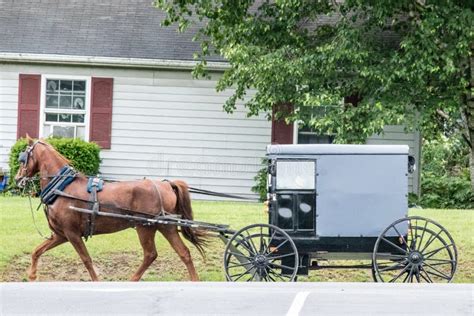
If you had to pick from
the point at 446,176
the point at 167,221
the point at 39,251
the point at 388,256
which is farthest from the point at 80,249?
the point at 446,176

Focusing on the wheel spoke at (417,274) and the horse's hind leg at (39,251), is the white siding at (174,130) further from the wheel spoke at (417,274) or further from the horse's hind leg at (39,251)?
the wheel spoke at (417,274)

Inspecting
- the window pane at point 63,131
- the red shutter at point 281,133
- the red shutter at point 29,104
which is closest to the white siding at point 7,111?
the red shutter at point 29,104

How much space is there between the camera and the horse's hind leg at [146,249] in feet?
39.0

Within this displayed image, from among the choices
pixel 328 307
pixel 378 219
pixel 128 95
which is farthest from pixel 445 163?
pixel 328 307

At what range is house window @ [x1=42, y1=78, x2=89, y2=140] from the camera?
75.3ft

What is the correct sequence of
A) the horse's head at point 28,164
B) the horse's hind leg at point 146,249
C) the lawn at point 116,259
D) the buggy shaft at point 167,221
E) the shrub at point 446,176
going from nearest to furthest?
the buggy shaft at point 167,221 → the horse's hind leg at point 146,249 → the horse's head at point 28,164 → the lawn at point 116,259 → the shrub at point 446,176

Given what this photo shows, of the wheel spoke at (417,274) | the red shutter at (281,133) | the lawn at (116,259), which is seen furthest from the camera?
the red shutter at (281,133)

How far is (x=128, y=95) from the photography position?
2291 centimetres

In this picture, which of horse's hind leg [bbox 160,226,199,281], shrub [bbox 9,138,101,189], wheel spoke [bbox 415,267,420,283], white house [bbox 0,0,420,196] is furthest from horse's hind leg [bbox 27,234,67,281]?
white house [bbox 0,0,420,196]

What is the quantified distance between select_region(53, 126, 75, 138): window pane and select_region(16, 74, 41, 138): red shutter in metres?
0.46

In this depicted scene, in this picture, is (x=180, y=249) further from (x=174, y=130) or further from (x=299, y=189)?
(x=174, y=130)

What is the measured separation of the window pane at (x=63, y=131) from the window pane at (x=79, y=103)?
527 mm

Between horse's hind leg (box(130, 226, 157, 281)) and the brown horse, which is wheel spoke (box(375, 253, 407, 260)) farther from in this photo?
horse's hind leg (box(130, 226, 157, 281))

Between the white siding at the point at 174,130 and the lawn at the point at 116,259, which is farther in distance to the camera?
the white siding at the point at 174,130
